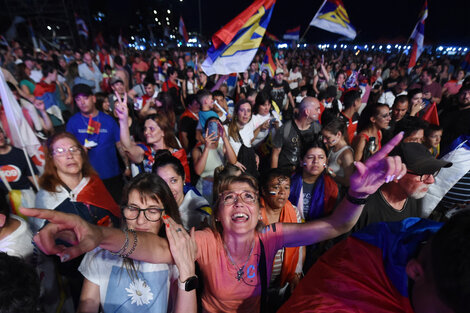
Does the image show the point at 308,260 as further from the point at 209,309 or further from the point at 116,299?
the point at 116,299

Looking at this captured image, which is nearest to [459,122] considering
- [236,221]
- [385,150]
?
[385,150]

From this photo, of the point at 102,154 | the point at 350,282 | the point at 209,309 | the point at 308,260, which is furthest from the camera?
the point at 102,154

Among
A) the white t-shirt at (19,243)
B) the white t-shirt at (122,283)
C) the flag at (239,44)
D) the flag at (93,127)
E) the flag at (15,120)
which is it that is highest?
the flag at (239,44)

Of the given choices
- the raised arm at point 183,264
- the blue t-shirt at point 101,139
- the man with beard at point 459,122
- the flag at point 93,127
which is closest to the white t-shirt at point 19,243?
the raised arm at point 183,264

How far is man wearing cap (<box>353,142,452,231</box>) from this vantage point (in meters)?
2.03

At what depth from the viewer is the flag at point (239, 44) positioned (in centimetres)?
350

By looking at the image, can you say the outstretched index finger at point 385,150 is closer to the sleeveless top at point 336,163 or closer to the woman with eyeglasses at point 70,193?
the sleeveless top at point 336,163

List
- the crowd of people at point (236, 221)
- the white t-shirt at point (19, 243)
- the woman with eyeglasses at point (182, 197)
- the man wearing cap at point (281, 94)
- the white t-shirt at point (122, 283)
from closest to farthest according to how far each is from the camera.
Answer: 1. the crowd of people at point (236, 221)
2. the white t-shirt at point (122, 283)
3. the white t-shirt at point (19, 243)
4. the woman with eyeglasses at point (182, 197)
5. the man wearing cap at point (281, 94)

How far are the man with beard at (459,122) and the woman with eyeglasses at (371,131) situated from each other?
1.52m

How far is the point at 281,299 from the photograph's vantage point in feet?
7.67

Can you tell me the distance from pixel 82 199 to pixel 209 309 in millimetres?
1477

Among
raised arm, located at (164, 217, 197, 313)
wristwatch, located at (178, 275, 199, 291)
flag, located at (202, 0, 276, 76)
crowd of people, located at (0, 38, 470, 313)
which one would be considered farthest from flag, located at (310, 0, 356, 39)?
wristwatch, located at (178, 275, 199, 291)

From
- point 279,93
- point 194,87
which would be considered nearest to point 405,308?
point 279,93

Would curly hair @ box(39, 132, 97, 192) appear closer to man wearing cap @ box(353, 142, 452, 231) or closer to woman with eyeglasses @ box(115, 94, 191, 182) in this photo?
woman with eyeglasses @ box(115, 94, 191, 182)
